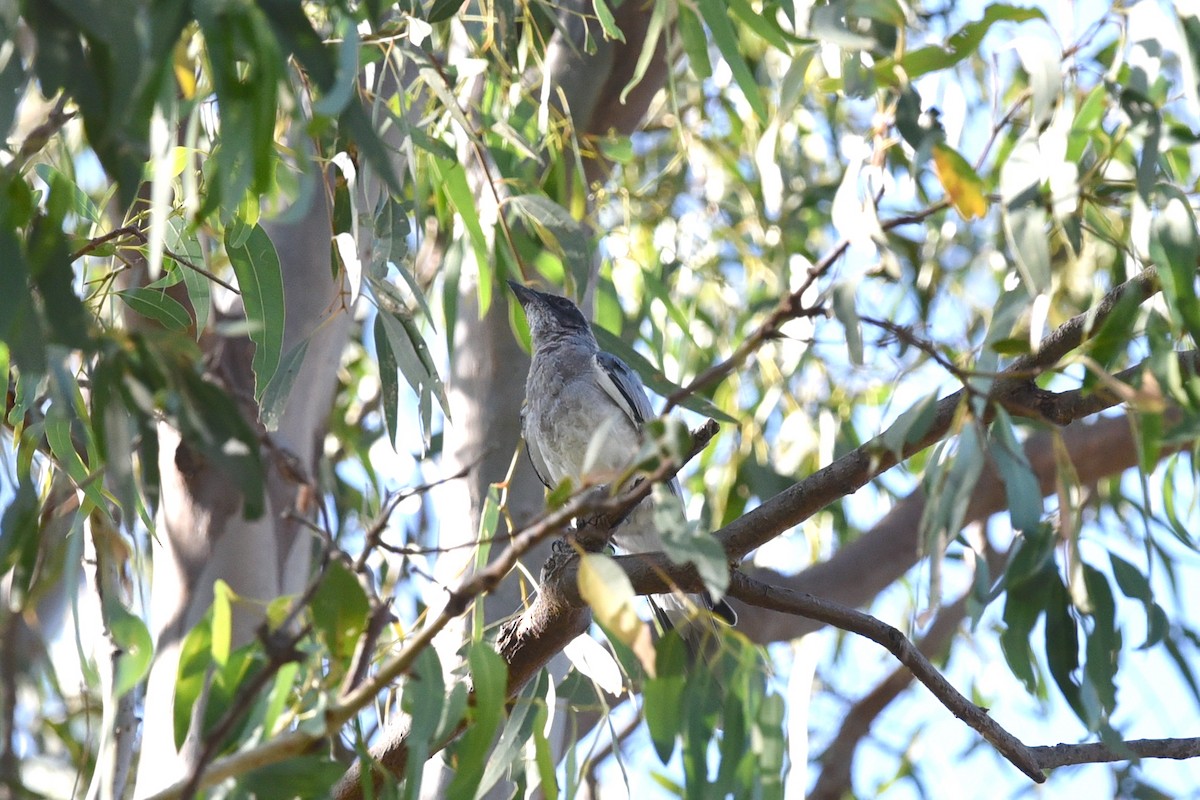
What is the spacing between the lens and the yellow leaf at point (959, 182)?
4.50 feet

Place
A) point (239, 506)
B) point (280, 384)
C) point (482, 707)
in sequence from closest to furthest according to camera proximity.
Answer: point (482, 707)
point (280, 384)
point (239, 506)

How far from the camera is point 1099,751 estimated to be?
186cm

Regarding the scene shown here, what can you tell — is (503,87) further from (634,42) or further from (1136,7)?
(1136,7)

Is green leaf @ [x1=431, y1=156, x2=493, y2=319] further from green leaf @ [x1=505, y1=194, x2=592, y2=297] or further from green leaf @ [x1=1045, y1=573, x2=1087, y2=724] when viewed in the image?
green leaf @ [x1=1045, y1=573, x2=1087, y2=724]

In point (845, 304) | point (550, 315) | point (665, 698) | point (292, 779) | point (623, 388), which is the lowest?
point (292, 779)

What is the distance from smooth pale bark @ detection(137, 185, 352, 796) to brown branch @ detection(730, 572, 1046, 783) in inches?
39.5

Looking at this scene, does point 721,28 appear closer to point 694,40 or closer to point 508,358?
point 694,40

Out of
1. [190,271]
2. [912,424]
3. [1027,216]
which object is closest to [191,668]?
[190,271]

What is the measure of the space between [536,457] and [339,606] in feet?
5.30

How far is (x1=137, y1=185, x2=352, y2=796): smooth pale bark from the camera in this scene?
252 cm

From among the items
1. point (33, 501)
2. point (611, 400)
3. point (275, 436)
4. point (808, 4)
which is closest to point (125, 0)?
point (33, 501)

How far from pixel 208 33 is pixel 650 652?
2.45ft

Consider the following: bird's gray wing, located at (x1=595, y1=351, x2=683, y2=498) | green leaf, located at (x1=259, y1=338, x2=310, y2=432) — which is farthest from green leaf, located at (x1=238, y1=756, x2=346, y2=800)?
bird's gray wing, located at (x1=595, y1=351, x2=683, y2=498)

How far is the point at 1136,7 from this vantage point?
1623 mm
